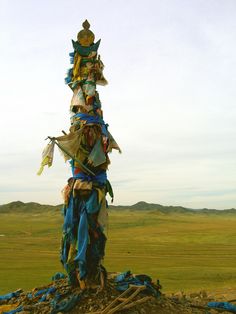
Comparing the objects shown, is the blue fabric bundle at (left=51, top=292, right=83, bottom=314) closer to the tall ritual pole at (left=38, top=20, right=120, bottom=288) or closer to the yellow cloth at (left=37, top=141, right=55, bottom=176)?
the tall ritual pole at (left=38, top=20, right=120, bottom=288)

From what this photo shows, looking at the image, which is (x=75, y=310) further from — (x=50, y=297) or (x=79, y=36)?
(x=79, y=36)

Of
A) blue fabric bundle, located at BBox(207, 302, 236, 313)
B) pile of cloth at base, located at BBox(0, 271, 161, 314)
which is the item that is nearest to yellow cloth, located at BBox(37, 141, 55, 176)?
pile of cloth at base, located at BBox(0, 271, 161, 314)

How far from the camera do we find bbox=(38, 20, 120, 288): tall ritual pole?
28.8 feet

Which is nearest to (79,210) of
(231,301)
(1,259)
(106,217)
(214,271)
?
(106,217)

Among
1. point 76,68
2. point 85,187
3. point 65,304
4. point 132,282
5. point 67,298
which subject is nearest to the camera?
point 65,304

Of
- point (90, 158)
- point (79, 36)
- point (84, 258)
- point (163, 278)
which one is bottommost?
point (163, 278)

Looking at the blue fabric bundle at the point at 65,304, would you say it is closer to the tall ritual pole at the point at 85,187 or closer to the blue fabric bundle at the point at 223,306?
the tall ritual pole at the point at 85,187

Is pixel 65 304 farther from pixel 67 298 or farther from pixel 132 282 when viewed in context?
pixel 132 282

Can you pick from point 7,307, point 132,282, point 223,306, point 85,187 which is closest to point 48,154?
point 85,187

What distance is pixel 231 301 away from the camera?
10.6m

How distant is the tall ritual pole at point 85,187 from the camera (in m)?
8.78

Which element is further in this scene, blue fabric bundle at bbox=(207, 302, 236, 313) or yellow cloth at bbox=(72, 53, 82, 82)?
yellow cloth at bbox=(72, 53, 82, 82)

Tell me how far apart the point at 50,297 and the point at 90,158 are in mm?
2776

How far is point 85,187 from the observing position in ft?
29.1
